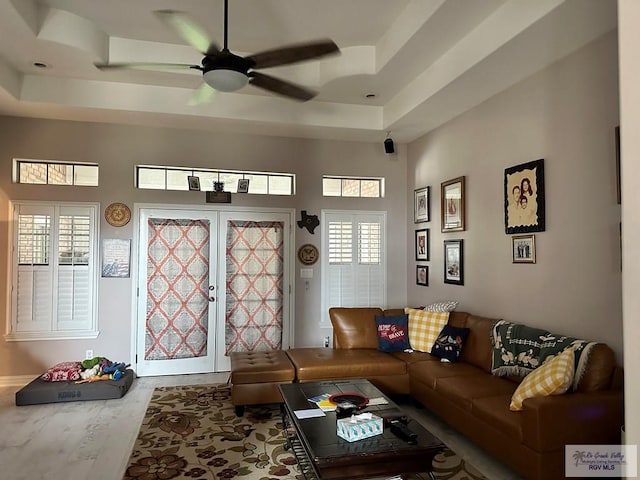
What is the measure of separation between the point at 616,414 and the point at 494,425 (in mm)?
699

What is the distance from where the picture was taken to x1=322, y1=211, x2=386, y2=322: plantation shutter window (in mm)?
5867

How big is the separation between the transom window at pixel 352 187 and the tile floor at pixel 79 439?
3.02 m

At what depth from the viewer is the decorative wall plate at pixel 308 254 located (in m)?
5.76

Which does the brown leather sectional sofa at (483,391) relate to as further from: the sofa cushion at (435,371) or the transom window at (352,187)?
the transom window at (352,187)

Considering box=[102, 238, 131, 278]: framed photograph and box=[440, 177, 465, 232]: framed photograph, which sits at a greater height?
box=[440, 177, 465, 232]: framed photograph

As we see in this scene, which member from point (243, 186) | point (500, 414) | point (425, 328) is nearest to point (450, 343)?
point (425, 328)

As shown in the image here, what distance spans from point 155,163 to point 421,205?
342cm

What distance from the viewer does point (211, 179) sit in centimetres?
557

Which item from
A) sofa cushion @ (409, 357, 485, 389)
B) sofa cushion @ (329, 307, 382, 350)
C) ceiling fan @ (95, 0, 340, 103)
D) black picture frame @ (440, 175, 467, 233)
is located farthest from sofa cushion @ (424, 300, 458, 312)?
ceiling fan @ (95, 0, 340, 103)

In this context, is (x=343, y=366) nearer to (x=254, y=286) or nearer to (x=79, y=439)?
(x=254, y=286)

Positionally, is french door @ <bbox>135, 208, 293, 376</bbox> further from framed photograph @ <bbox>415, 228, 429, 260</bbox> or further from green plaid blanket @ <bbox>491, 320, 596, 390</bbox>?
green plaid blanket @ <bbox>491, 320, 596, 390</bbox>

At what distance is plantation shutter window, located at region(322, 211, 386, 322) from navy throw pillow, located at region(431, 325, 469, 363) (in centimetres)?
181

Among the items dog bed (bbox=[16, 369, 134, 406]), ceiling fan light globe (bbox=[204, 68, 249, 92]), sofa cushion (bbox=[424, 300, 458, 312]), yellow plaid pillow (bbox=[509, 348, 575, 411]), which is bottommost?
dog bed (bbox=[16, 369, 134, 406])

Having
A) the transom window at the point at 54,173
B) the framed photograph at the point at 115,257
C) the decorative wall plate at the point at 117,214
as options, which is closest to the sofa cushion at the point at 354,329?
the framed photograph at the point at 115,257
